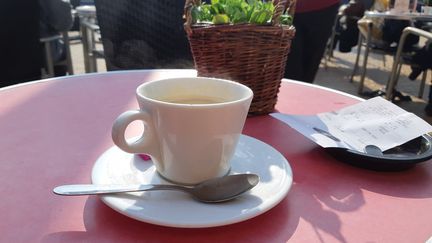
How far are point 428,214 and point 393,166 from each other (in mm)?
87

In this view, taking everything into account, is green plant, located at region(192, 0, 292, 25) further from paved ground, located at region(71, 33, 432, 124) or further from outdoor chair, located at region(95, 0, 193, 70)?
paved ground, located at region(71, 33, 432, 124)

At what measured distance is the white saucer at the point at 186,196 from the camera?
32cm

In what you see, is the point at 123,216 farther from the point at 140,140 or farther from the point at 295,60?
the point at 295,60

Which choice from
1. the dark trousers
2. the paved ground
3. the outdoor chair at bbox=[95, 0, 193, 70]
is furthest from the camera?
the paved ground

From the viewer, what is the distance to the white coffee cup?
0.35 metres

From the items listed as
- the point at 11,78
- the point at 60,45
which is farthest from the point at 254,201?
the point at 60,45

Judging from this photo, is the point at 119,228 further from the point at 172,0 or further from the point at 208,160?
the point at 172,0

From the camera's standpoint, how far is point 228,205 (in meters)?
0.34

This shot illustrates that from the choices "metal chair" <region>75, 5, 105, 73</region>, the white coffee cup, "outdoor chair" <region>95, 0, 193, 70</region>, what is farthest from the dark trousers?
"metal chair" <region>75, 5, 105, 73</region>

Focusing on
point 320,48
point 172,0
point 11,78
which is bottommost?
point 11,78

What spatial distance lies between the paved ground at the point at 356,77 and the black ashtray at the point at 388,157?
7.75ft

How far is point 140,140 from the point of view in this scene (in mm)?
377

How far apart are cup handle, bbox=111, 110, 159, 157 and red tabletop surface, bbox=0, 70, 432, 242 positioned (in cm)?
6

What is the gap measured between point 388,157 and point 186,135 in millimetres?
243
